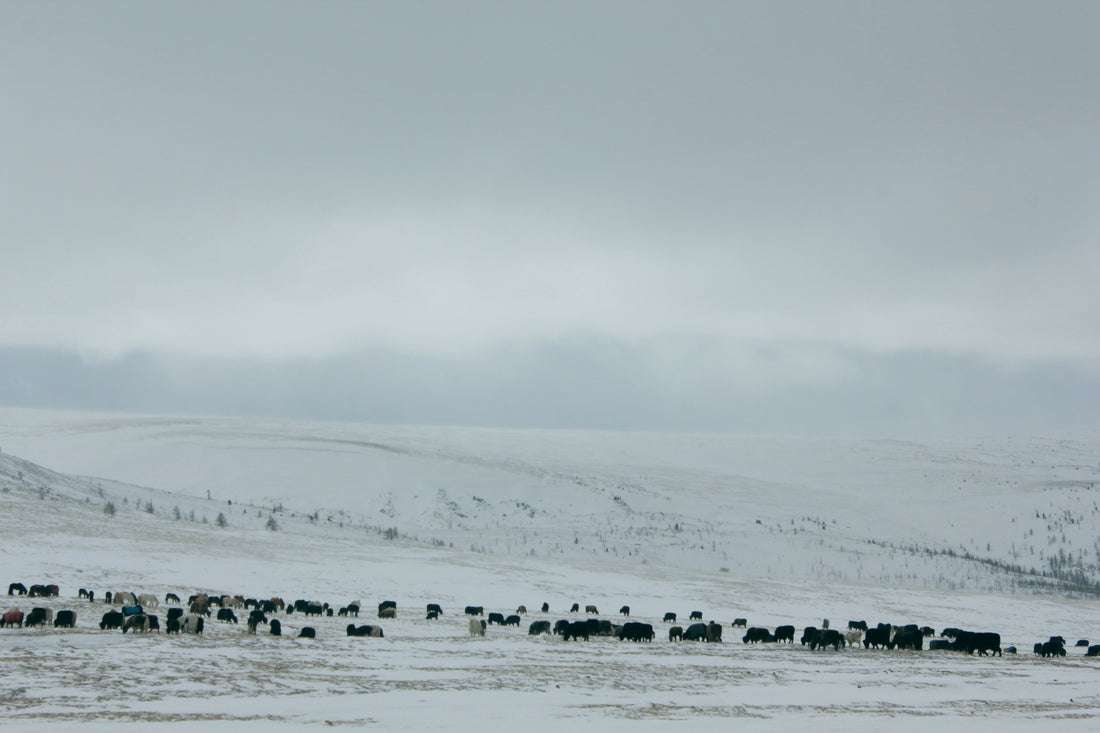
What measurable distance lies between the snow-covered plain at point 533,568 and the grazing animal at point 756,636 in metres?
0.68

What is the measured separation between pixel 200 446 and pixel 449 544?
1689 inches

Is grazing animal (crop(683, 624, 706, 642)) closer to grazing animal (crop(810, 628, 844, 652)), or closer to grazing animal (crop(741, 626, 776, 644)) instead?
grazing animal (crop(741, 626, 776, 644))

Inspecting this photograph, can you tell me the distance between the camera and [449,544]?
216 feet

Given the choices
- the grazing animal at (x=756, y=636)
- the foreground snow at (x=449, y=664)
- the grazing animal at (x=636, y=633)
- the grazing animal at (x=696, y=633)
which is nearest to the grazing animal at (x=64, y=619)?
the foreground snow at (x=449, y=664)

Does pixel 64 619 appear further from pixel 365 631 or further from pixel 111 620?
pixel 365 631

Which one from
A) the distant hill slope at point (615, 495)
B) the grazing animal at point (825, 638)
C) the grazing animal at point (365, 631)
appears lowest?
the grazing animal at point (365, 631)

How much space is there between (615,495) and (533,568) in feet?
120

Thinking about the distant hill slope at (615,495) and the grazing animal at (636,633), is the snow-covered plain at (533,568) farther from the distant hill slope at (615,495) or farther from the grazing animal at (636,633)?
the grazing animal at (636,633)

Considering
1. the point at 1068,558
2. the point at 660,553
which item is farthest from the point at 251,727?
the point at 1068,558

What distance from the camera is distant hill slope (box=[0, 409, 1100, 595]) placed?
217 ft

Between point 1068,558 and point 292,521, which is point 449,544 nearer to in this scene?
point 292,521

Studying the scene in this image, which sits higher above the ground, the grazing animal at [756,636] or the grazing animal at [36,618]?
the grazing animal at [756,636]

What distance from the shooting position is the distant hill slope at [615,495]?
217 feet

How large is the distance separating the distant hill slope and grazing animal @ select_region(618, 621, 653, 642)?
3182cm
